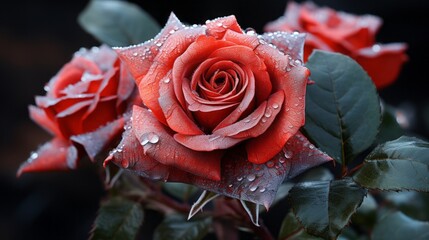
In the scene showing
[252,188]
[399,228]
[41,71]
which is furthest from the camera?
[41,71]

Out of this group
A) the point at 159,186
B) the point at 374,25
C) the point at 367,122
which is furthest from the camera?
the point at 374,25

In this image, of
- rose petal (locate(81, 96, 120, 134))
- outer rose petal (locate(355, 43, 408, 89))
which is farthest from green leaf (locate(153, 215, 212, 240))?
outer rose petal (locate(355, 43, 408, 89))

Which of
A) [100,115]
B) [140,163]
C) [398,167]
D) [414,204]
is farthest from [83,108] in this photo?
[414,204]

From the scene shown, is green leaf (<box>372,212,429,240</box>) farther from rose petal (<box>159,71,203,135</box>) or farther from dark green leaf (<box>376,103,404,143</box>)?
rose petal (<box>159,71,203,135</box>)

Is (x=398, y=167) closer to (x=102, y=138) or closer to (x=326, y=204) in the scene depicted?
(x=326, y=204)

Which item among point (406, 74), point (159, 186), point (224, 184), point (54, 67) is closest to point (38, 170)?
point (159, 186)

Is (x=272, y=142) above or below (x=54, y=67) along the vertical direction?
above

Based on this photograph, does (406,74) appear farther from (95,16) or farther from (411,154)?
(411,154)
